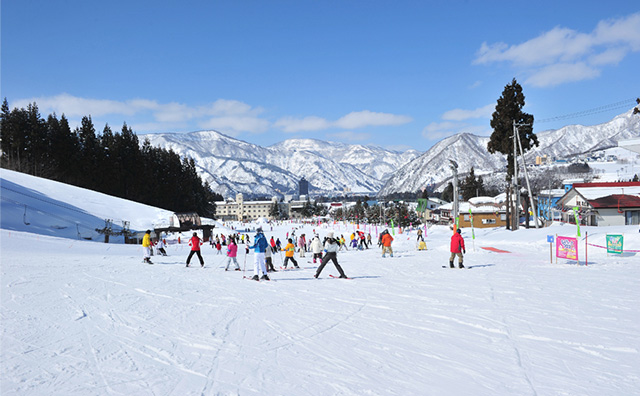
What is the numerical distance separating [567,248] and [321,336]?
43.9ft

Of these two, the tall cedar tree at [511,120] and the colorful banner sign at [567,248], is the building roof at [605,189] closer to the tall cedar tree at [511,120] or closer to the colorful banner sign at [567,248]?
the tall cedar tree at [511,120]

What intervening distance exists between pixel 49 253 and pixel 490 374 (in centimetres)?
2133

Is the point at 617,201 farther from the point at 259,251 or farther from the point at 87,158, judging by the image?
the point at 87,158

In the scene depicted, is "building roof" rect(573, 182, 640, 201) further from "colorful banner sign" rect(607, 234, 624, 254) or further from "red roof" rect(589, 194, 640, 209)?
"colorful banner sign" rect(607, 234, 624, 254)

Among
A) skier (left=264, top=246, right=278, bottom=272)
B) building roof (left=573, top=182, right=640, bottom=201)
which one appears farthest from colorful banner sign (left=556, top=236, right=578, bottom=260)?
building roof (left=573, top=182, right=640, bottom=201)

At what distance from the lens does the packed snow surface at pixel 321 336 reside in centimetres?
467

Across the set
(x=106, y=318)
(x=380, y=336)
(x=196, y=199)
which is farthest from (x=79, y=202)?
(x=196, y=199)

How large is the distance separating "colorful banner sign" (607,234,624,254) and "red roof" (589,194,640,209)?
20.1 m

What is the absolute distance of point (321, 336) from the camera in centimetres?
660

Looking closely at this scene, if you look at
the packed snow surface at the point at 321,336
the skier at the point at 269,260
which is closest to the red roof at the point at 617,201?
the packed snow surface at the point at 321,336

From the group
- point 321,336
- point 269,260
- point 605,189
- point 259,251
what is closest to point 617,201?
point 605,189

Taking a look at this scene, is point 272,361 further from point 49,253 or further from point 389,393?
point 49,253

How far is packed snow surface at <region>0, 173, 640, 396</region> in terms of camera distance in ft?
15.3

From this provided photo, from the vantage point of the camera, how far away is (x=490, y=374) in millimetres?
4914
